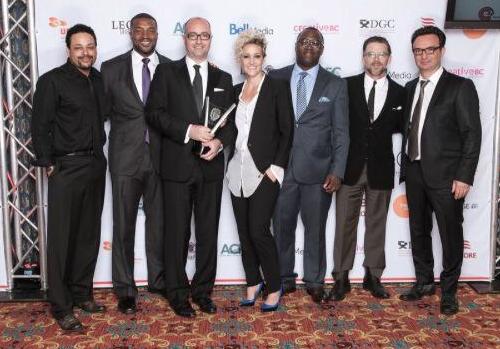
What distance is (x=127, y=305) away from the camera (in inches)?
151

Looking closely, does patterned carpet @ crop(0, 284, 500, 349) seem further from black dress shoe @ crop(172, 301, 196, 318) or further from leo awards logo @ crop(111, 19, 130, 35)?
leo awards logo @ crop(111, 19, 130, 35)

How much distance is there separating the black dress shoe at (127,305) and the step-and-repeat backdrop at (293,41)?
51cm

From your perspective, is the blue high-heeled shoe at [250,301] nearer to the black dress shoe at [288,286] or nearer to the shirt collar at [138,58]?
the black dress shoe at [288,286]

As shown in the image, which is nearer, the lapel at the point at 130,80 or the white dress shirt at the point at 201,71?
the white dress shirt at the point at 201,71

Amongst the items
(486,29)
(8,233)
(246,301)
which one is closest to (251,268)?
(246,301)

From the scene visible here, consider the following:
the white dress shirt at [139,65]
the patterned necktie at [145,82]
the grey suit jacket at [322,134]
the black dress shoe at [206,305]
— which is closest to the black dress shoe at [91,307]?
the black dress shoe at [206,305]

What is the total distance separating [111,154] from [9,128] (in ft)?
2.86

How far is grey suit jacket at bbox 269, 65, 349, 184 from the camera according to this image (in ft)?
12.7

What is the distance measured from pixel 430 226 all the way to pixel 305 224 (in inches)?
35.8

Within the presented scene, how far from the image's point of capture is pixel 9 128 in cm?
411

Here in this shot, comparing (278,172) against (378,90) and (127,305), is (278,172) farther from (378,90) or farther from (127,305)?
(127,305)

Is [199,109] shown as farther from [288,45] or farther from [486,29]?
[486,29]

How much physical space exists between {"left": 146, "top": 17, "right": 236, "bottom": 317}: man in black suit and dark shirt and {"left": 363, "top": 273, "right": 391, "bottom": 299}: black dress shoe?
1.22m

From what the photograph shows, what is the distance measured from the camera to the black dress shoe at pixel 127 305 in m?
3.80
